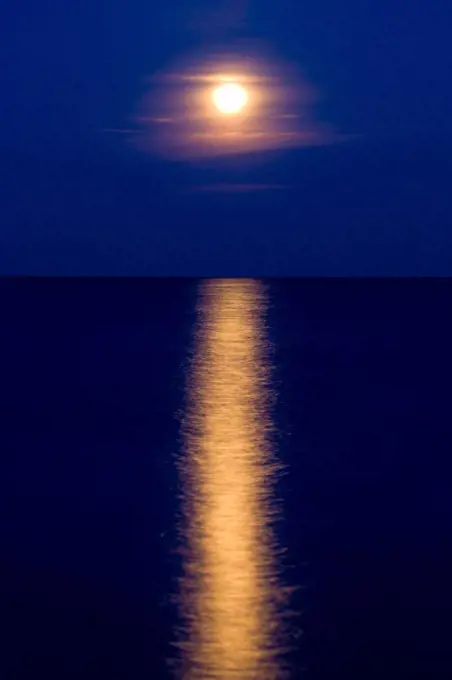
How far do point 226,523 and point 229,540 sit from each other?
27 centimetres

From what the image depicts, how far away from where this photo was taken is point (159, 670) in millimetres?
3121

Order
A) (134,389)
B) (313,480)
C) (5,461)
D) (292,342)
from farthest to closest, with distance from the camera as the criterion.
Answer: (292,342) < (134,389) < (5,461) < (313,480)

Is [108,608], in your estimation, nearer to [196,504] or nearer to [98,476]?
[196,504]

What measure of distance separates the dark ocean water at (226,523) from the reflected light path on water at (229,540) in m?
0.01

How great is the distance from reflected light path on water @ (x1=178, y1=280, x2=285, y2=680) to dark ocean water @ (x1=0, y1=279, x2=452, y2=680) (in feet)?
0.03

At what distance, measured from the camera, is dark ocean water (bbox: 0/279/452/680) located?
3.32m

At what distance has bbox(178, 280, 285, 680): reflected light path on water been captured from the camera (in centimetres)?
330

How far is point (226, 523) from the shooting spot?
478 centimetres

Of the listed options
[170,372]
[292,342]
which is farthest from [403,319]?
[170,372]

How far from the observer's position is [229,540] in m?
4.50

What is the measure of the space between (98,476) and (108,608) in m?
2.24

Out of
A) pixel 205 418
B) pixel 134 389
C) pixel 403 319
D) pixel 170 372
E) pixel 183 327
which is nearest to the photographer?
pixel 205 418

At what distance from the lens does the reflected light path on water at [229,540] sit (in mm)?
3297

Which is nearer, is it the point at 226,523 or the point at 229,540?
the point at 229,540
